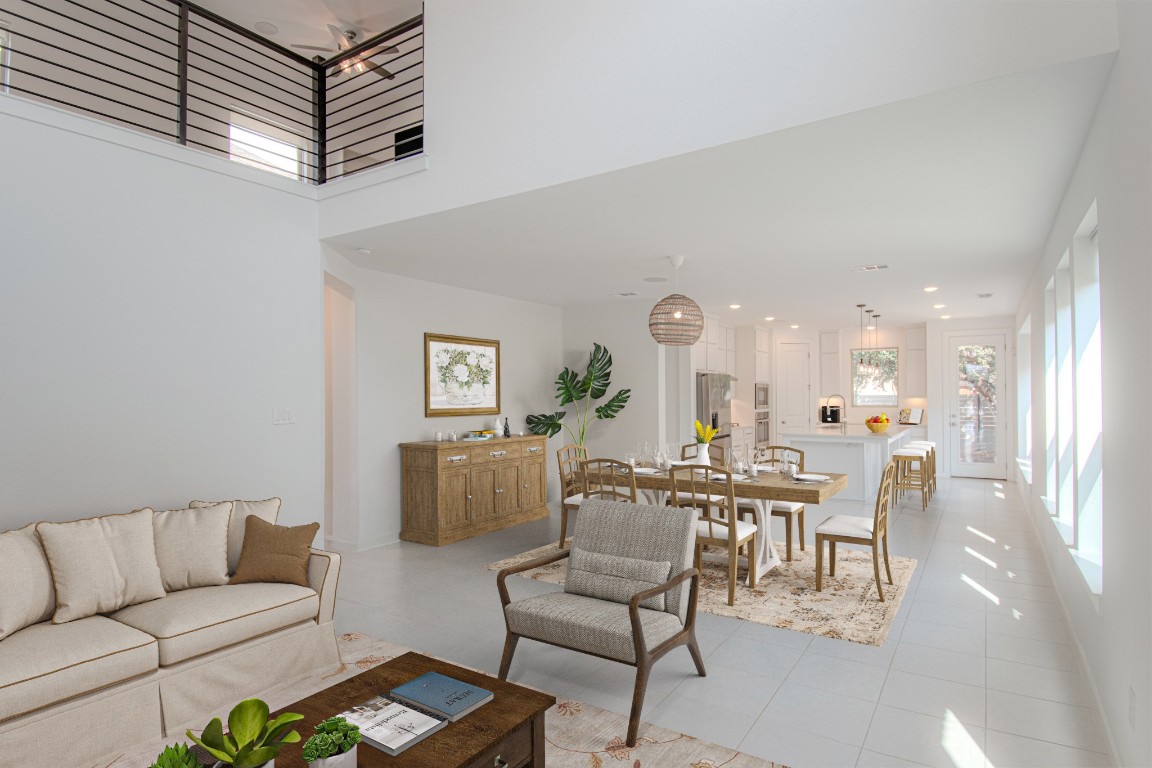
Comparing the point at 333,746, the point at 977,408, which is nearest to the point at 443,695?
the point at 333,746

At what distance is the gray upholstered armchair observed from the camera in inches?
111

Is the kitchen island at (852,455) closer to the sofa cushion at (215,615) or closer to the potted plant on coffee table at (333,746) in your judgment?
the sofa cushion at (215,615)

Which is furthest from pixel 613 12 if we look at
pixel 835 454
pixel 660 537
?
pixel 835 454

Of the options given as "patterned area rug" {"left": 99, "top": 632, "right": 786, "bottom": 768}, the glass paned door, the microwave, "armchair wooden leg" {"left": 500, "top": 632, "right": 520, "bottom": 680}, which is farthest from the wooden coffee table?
the glass paned door

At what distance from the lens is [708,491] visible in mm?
4504

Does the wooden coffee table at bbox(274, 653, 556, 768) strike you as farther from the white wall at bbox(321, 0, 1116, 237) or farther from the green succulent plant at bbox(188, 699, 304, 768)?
the white wall at bbox(321, 0, 1116, 237)

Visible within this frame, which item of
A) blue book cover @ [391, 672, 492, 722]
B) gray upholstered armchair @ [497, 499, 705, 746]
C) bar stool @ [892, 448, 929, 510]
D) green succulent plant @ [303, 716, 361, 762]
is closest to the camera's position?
green succulent plant @ [303, 716, 361, 762]

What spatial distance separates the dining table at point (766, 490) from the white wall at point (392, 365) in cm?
250

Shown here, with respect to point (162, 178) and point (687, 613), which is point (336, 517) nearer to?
point (162, 178)

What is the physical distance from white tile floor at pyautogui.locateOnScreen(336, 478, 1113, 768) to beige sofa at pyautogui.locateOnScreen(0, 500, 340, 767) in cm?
70

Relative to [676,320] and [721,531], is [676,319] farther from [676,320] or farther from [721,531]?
[721,531]

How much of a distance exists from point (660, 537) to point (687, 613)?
383mm

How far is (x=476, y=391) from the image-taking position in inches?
284

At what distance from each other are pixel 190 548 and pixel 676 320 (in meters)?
3.62
